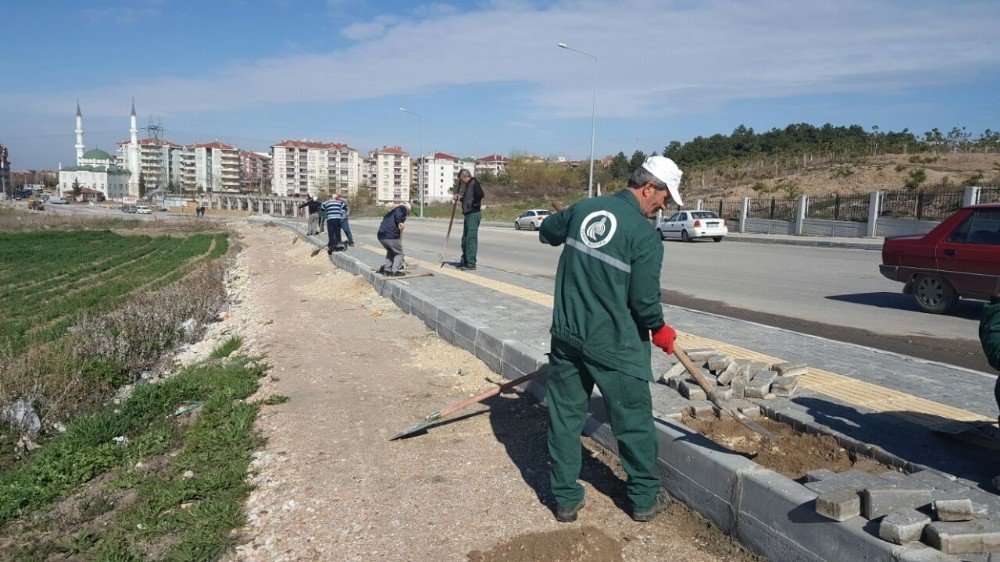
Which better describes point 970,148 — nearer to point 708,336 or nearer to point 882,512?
point 708,336

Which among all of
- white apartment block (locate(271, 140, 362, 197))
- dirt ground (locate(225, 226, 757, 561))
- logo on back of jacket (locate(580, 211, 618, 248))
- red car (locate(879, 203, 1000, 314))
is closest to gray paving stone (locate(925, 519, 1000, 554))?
dirt ground (locate(225, 226, 757, 561))

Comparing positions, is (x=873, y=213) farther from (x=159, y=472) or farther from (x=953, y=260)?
(x=159, y=472)

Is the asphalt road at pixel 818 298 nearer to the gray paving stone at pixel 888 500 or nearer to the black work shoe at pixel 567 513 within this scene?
the gray paving stone at pixel 888 500

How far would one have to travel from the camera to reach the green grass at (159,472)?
11.5 feet

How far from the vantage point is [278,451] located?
4527 mm

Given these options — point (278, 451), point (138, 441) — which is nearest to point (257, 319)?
point (138, 441)

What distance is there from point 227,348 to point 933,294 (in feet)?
30.8

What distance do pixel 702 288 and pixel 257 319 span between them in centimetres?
749

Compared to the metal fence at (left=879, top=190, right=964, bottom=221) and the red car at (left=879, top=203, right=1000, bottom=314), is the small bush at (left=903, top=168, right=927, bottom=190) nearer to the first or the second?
the metal fence at (left=879, top=190, right=964, bottom=221)

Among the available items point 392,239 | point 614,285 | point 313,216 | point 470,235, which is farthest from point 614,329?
point 313,216

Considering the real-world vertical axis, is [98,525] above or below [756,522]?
below

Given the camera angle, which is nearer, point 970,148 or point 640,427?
point 640,427

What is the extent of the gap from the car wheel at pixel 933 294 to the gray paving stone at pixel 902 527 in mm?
8022

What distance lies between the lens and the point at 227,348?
8.18 metres
